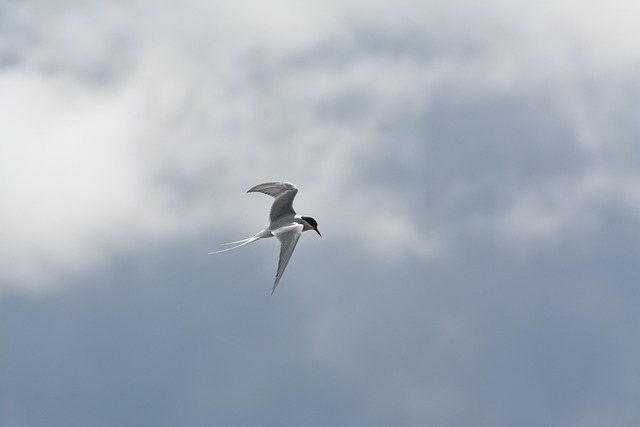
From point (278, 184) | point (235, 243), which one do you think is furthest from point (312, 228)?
point (235, 243)

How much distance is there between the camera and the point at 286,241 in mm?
20844

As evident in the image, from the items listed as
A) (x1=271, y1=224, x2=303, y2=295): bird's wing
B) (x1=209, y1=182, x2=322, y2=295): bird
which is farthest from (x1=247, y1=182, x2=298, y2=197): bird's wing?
(x1=271, y1=224, x2=303, y2=295): bird's wing

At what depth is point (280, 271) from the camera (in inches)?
722

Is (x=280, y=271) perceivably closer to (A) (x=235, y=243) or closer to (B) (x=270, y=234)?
(A) (x=235, y=243)

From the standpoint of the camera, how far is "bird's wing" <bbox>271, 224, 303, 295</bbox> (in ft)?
61.4

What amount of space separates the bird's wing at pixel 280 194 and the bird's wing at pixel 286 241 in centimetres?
180

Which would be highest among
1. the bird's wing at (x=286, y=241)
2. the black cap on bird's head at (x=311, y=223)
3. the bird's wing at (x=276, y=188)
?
the bird's wing at (x=276, y=188)

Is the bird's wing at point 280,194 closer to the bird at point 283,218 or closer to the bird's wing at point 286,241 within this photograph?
the bird at point 283,218

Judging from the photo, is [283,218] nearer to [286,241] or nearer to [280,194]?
[280,194]

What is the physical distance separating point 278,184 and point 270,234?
2.67 meters

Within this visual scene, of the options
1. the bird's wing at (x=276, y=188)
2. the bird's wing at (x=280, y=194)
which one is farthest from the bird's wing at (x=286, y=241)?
the bird's wing at (x=276, y=188)

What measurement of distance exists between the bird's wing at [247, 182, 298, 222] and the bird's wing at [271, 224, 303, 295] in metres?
1.80

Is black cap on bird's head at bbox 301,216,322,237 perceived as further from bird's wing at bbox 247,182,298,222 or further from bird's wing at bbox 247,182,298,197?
bird's wing at bbox 247,182,298,197

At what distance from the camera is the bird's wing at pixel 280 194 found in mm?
24266
